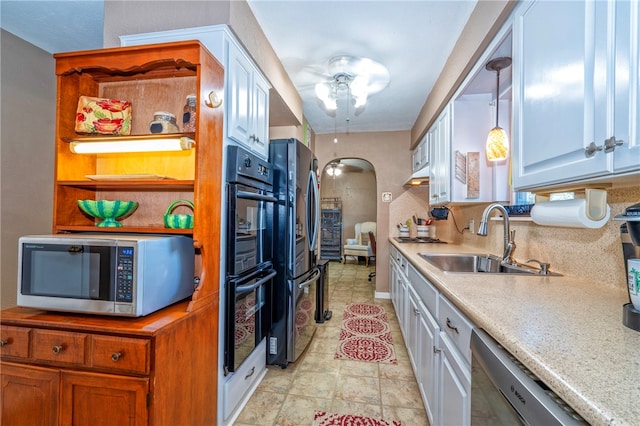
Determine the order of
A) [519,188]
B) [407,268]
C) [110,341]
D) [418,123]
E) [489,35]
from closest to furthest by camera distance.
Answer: [110,341] < [519,188] < [489,35] < [407,268] < [418,123]

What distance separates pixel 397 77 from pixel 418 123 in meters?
1.14

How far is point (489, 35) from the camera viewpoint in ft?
5.16

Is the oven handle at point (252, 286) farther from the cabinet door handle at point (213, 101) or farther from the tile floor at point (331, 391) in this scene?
the cabinet door handle at point (213, 101)

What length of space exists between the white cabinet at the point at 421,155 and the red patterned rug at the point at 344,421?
8.39 ft

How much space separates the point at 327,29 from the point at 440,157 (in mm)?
1526

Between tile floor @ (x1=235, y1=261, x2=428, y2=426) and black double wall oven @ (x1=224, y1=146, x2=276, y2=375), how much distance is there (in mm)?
338

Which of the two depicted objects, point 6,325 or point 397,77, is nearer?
point 6,325

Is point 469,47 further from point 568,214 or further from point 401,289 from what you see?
point 401,289

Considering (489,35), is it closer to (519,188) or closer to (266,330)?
(519,188)

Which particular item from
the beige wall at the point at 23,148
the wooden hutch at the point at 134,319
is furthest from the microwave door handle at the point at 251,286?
the beige wall at the point at 23,148

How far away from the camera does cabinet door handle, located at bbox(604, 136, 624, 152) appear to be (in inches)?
30.3

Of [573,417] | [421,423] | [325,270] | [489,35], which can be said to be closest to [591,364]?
[573,417]

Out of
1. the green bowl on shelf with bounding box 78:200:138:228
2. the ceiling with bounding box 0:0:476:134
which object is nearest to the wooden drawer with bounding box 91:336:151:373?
the green bowl on shelf with bounding box 78:200:138:228

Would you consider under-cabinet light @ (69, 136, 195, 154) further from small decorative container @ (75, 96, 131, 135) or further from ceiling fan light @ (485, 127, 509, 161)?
ceiling fan light @ (485, 127, 509, 161)
